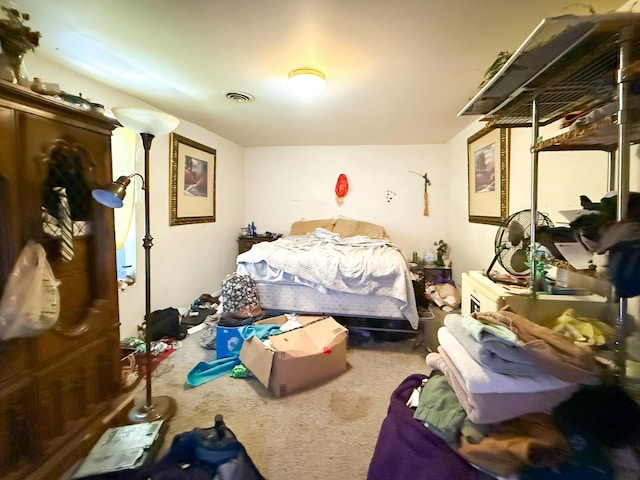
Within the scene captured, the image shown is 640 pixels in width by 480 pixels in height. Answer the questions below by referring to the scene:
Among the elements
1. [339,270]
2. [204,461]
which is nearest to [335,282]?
[339,270]

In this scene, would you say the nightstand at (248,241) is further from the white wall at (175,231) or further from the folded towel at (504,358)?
the folded towel at (504,358)

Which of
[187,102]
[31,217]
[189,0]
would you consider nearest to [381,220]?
[187,102]

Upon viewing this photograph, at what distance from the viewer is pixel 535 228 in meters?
1.29

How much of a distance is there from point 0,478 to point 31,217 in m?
0.98

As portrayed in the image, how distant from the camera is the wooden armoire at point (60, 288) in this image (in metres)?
1.15

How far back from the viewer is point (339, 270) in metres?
2.70

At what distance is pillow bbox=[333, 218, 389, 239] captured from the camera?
4.41m

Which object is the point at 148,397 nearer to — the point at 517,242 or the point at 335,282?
the point at 335,282

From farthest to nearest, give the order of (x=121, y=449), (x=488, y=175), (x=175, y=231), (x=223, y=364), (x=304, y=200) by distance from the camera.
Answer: (x=304, y=200) < (x=175, y=231) < (x=488, y=175) < (x=223, y=364) < (x=121, y=449)

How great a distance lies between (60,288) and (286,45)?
174 cm

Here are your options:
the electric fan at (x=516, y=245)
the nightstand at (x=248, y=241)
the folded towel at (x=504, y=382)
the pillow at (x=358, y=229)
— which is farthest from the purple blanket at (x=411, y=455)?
the nightstand at (x=248, y=241)

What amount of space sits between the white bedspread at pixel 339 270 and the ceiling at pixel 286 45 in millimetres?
1391

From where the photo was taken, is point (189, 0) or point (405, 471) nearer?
point (405, 471)

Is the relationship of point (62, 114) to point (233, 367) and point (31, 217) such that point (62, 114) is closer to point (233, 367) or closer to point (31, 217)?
point (31, 217)
